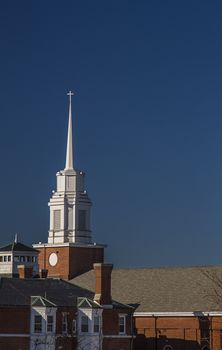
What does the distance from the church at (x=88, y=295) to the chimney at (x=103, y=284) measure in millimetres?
82

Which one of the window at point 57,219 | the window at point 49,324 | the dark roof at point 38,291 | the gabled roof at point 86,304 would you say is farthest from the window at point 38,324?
the window at point 57,219

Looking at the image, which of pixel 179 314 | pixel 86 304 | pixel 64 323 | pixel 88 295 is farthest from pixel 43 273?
pixel 64 323

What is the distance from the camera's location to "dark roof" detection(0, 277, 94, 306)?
80.0 m

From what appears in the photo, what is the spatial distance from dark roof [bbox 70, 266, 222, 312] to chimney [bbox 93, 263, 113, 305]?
8.61 meters

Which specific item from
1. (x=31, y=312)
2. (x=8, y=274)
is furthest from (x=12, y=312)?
(x=8, y=274)

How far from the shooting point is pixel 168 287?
95.3 meters

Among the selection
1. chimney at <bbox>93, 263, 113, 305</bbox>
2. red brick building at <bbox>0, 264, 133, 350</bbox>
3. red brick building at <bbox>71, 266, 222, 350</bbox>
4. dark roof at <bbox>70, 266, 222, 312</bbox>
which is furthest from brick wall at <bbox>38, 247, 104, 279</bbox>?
chimney at <bbox>93, 263, 113, 305</bbox>

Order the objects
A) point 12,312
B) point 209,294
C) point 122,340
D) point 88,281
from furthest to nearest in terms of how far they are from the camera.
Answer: point 88,281 < point 209,294 < point 122,340 < point 12,312

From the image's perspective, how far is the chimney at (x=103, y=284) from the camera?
84.9 metres

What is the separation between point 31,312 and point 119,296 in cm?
1882

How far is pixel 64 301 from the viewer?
8300 centimetres

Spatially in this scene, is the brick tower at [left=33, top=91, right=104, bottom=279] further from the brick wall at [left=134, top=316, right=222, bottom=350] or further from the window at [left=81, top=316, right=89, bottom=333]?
the window at [left=81, top=316, right=89, bottom=333]

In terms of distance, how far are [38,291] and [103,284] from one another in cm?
559

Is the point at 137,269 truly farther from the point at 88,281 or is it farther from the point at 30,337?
the point at 30,337
